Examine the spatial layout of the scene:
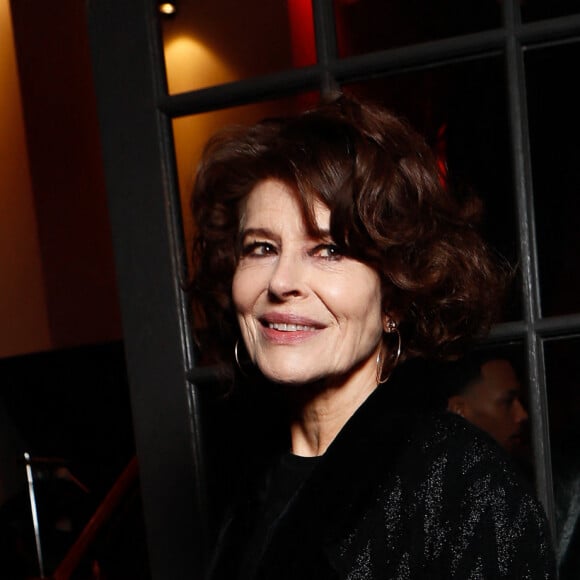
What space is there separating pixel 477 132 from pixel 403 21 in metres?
0.27

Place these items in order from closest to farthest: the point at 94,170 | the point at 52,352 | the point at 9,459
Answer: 1. the point at 9,459
2. the point at 52,352
3. the point at 94,170

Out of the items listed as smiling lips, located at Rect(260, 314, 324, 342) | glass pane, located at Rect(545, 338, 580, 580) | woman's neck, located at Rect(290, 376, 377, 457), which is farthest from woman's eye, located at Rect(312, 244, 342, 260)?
glass pane, located at Rect(545, 338, 580, 580)

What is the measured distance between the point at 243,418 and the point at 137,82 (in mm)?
→ 787

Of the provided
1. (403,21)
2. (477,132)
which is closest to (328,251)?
(477,132)

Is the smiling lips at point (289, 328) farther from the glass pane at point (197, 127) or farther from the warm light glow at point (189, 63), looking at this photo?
the warm light glow at point (189, 63)

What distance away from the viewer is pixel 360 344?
55.0 inches

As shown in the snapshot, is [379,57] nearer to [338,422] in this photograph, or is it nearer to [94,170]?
[338,422]

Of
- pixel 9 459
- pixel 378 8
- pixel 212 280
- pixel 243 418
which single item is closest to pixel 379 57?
pixel 378 8

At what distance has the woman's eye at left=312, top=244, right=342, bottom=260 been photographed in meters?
1.38

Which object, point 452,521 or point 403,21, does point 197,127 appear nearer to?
point 403,21

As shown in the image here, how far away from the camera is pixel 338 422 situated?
1.48m

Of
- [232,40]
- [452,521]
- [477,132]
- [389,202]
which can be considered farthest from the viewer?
[232,40]

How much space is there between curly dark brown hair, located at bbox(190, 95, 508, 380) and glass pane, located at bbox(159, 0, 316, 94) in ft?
0.67

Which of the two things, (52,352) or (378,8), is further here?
(52,352)
